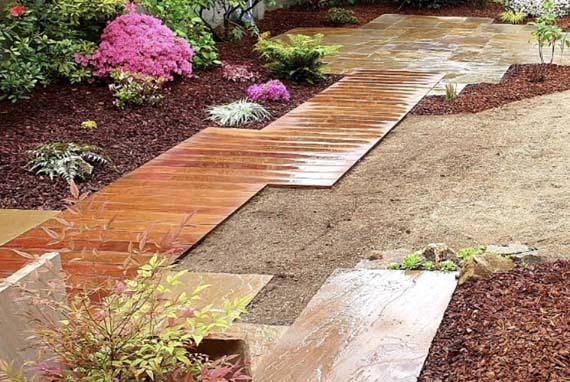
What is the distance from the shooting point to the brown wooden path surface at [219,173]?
12.7 ft

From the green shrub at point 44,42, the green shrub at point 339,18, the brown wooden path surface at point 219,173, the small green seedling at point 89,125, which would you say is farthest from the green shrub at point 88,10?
the green shrub at point 339,18

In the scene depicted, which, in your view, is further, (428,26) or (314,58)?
(428,26)

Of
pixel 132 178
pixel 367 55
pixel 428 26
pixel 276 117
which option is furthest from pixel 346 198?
pixel 428 26

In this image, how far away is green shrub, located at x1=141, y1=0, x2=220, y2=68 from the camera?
7.76 metres

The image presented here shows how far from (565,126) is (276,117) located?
2126 millimetres

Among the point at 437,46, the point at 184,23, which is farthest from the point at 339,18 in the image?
the point at 184,23

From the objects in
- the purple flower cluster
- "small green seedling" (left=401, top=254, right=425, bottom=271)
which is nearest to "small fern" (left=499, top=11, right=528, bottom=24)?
the purple flower cluster

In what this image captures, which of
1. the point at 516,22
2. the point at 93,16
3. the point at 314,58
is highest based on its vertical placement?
the point at 93,16

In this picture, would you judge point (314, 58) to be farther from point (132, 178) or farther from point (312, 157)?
point (132, 178)

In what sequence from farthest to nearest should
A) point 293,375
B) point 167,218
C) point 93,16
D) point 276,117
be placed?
point 93,16 → point 276,117 → point 167,218 → point 293,375

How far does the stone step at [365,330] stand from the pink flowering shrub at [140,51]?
419 centimetres

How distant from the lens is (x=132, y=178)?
4.91 m

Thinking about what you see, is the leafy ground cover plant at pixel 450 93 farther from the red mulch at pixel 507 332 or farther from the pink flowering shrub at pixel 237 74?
the red mulch at pixel 507 332

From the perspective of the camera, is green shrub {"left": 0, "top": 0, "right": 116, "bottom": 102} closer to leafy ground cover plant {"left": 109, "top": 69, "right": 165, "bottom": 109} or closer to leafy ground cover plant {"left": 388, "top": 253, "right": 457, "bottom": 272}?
leafy ground cover plant {"left": 109, "top": 69, "right": 165, "bottom": 109}
